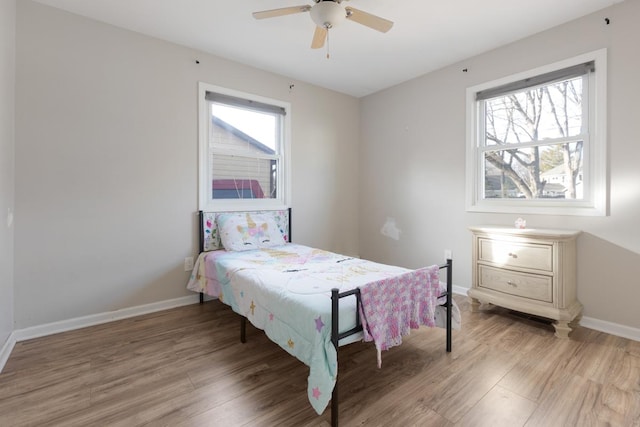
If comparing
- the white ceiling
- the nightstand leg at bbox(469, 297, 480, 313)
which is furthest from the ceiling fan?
the nightstand leg at bbox(469, 297, 480, 313)

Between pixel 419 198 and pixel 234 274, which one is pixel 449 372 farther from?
pixel 419 198

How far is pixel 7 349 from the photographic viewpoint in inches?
82.7

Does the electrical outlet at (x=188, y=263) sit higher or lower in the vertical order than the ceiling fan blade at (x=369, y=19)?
lower

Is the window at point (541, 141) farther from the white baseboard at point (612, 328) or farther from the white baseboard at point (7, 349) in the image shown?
the white baseboard at point (7, 349)

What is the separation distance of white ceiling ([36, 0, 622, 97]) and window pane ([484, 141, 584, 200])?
1.08m

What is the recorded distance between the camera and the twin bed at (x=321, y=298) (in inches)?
58.7

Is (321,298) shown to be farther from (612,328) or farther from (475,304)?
(612,328)

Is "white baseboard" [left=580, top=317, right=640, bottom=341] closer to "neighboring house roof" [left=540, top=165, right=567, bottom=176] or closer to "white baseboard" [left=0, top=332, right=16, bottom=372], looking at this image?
"neighboring house roof" [left=540, top=165, right=567, bottom=176]

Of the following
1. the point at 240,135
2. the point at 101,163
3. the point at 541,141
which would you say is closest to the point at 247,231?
the point at 240,135

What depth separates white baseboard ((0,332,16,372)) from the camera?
198cm

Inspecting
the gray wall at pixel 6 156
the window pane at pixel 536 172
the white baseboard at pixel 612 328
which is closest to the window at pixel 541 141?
the window pane at pixel 536 172

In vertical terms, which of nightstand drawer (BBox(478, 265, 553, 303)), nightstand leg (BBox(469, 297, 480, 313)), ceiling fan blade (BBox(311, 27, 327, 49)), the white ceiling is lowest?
nightstand leg (BBox(469, 297, 480, 313))

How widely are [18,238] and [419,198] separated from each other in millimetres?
3862

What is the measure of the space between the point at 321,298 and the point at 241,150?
235 centimetres
